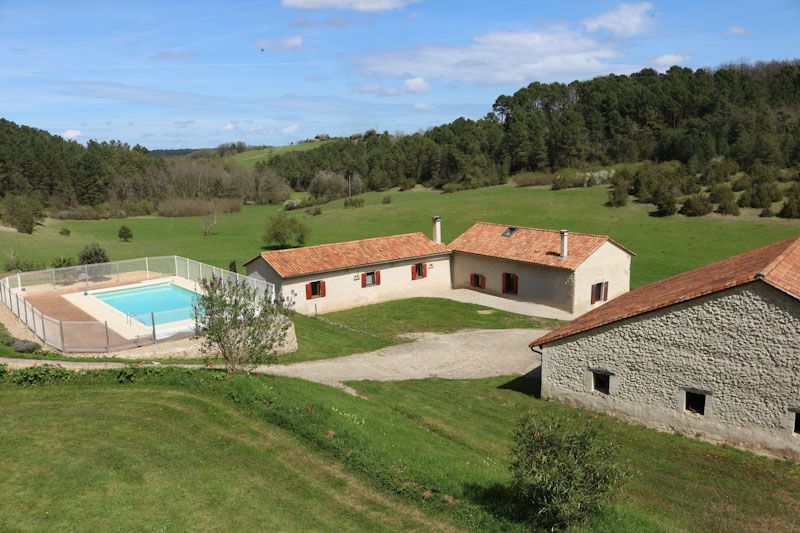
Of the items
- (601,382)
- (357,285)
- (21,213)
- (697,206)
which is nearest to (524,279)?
(357,285)

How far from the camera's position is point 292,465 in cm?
1189

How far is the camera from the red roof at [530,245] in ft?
111

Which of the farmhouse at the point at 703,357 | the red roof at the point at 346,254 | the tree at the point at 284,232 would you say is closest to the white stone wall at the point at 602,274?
the red roof at the point at 346,254

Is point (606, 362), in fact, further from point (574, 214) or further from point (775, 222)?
point (574, 214)

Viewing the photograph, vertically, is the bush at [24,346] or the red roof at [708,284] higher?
the red roof at [708,284]

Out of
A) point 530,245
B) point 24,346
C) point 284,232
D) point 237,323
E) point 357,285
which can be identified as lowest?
point 357,285

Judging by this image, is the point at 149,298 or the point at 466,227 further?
the point at 466,227

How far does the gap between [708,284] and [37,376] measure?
18.7 meters

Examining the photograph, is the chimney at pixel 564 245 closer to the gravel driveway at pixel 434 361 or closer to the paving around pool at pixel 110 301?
the gravel driveway at pixel 434 361

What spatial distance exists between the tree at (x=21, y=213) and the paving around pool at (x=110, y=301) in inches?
1541

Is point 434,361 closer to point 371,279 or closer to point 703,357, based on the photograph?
point 703,357

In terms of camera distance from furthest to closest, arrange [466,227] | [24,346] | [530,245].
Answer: [466,227] < [530,245] < [24,346]

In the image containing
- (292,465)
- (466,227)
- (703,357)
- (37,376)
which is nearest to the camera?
(292,465)

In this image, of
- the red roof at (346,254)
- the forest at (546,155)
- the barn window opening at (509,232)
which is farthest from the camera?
the forest at (546,155)
